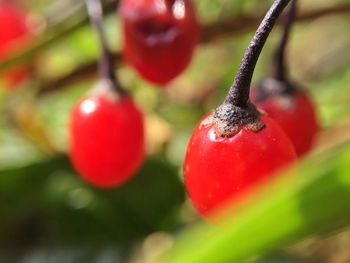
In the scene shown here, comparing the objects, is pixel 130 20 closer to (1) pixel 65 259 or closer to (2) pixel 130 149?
(2) pixel 130 149

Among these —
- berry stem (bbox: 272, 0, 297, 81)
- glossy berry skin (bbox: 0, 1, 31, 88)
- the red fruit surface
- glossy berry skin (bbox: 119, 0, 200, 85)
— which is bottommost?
the red fruit surface

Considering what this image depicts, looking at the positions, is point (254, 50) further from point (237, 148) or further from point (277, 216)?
point (277, 216)

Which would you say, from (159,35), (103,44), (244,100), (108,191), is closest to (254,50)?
(244,100)

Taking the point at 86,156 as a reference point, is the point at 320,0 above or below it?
above

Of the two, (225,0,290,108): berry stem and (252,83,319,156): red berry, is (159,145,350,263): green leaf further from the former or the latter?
(252,83,319,156): red berry

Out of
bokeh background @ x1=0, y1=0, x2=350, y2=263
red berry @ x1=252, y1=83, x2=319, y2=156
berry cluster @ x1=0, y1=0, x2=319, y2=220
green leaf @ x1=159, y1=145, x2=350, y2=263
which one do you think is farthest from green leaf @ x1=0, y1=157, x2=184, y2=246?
green leaf @ x1=159, y1=145, x2=350, y2=263

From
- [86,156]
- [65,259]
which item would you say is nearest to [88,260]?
[65,259]
